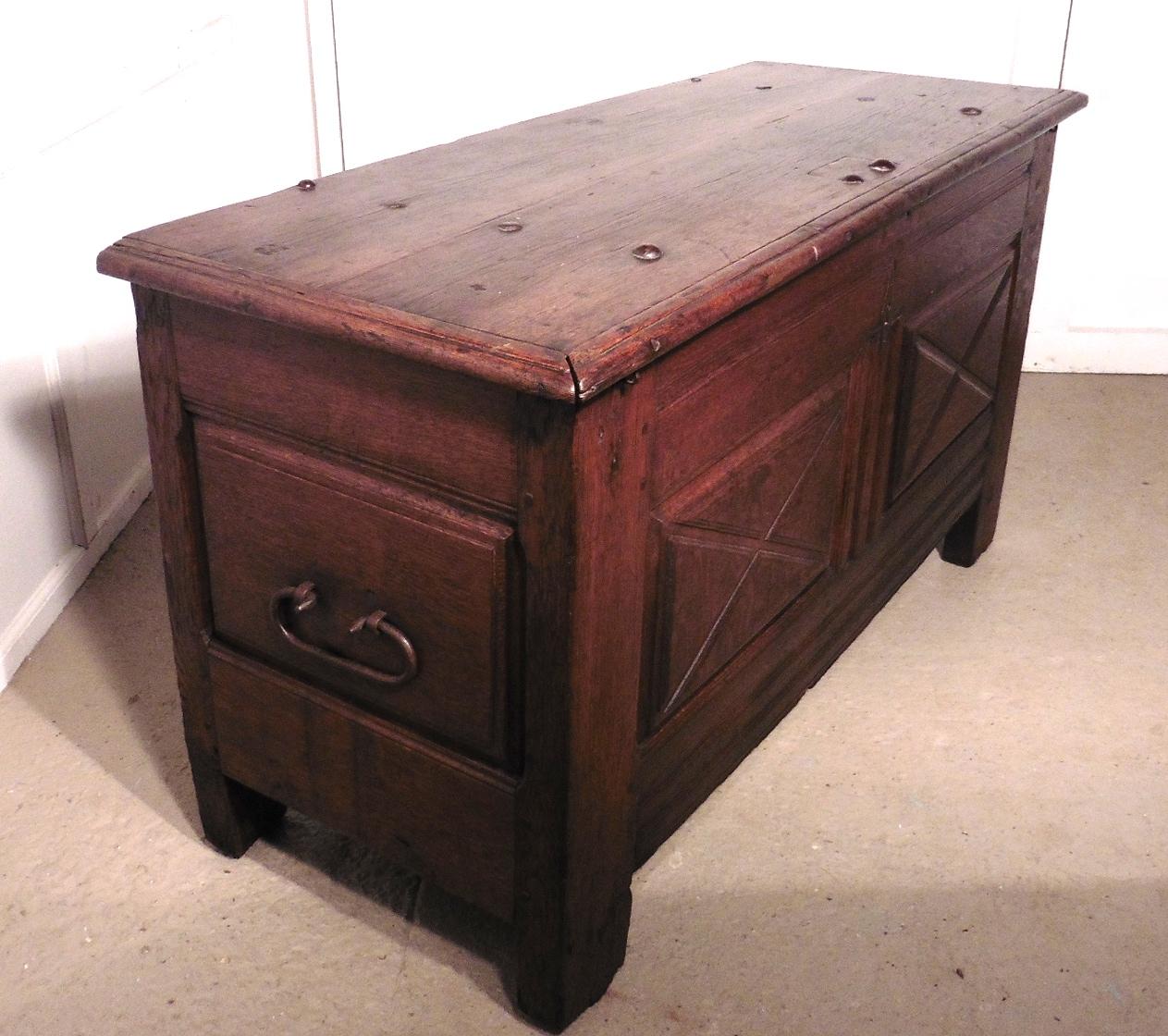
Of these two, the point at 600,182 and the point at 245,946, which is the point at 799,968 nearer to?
the point at 245,946

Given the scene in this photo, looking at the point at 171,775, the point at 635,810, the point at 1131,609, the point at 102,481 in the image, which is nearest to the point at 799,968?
the point at 635,810

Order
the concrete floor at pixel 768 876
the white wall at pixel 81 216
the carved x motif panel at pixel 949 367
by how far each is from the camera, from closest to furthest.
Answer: the concrete floor at pixel 768 876
the carved x motif panel at pixel 949 367
the white wall at pixel 81 216

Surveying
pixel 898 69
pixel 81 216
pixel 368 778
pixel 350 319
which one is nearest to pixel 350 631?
pixel 368 778

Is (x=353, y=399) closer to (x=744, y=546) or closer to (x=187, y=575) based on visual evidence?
(x=187, y=575)

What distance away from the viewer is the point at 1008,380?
8.69 ft

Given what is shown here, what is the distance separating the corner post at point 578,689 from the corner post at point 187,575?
0.49m

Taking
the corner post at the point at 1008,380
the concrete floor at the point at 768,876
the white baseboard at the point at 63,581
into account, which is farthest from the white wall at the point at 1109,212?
the white baseboard at the point at 63,581

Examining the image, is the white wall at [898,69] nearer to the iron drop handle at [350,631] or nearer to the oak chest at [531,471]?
the oak chest at [531,471]

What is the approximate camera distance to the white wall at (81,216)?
91.6 inches

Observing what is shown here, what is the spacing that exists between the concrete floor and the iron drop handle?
0.42 meters

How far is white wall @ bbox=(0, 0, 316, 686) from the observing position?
2326 mm

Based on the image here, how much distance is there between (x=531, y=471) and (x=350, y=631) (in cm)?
34

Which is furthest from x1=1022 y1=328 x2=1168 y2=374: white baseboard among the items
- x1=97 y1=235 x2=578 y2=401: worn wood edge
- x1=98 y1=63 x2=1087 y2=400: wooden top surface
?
x1=97 y1=235 x2=578 y2=401: worn wood edge

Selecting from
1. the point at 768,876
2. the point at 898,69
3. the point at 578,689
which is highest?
the point at 898,69
